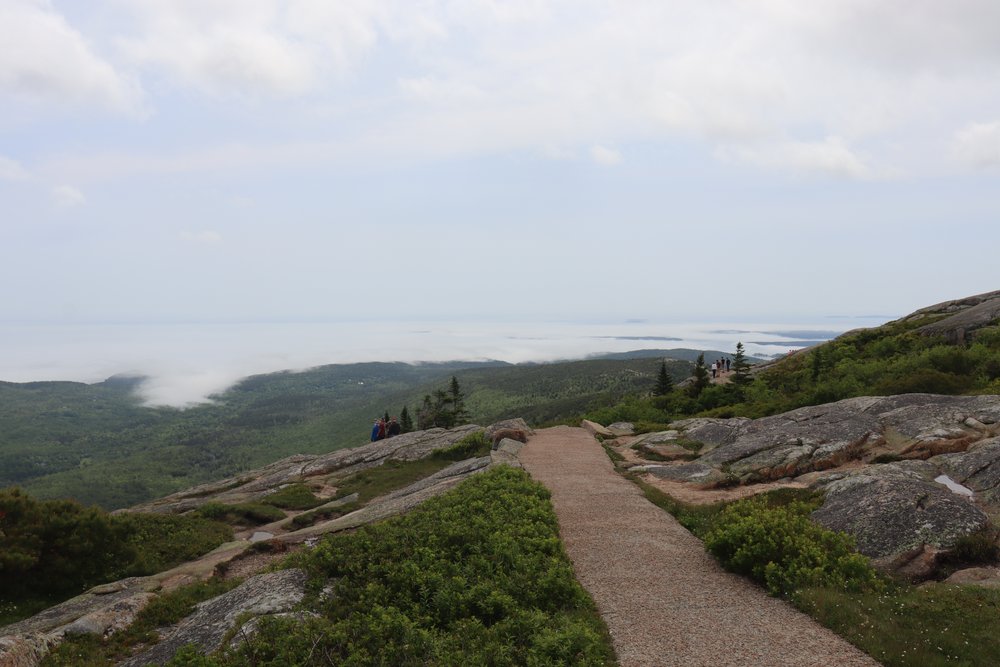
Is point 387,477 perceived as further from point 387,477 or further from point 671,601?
point 671,601

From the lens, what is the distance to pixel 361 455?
1623 inches

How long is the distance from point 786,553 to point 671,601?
10.5 feet

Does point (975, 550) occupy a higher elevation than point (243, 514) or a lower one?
higher

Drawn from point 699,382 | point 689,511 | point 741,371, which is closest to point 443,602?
point 689,511

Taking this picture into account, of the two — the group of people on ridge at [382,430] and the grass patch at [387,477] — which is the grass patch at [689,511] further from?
the group of people on ridge at [382,430]

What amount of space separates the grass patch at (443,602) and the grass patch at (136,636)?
3840 millimetres

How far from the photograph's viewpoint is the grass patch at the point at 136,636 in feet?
37.0

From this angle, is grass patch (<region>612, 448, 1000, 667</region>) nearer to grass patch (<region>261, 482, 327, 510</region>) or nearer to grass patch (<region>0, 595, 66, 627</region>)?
grass patch (<region>0, 595, 66, 627</region>)

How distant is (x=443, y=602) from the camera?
9.95 m

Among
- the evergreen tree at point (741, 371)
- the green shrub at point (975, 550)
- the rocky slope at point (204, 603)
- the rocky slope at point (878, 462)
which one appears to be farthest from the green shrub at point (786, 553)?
the evergreen tree at point (741, 371)

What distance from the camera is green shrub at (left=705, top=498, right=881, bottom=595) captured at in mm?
11016

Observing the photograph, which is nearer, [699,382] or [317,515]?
[317,515]

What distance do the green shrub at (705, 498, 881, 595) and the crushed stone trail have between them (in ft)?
1.44

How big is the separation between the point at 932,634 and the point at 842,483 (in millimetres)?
7638
